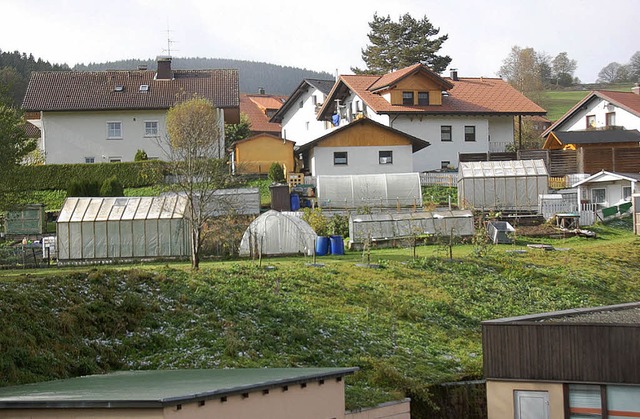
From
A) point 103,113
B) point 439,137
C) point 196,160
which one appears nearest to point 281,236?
point 196,160

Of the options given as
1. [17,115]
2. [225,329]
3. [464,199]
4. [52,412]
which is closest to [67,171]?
[17,115]

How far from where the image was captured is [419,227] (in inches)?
1634

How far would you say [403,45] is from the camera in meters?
88.7

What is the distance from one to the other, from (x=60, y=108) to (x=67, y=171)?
7.38 m

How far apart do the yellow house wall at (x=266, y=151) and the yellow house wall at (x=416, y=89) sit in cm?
742

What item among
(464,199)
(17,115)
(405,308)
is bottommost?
(405,308)

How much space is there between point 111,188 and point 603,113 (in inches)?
1196

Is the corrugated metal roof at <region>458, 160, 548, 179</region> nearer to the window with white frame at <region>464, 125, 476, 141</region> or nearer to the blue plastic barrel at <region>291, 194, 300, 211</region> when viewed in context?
the blue plastic barrel at <region>291, 194, 300, 211</region>

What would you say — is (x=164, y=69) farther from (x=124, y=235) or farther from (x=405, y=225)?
(x=405, y=225)

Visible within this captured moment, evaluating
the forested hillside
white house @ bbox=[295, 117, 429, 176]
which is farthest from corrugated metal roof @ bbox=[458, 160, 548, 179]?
the forested hillside

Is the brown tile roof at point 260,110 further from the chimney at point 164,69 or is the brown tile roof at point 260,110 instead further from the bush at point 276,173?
the bush at point 276,173

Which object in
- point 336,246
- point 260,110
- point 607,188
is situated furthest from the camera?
point 260,110

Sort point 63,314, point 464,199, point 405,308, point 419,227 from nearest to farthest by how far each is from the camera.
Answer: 1. point 63,314
2. point 405,308
3. point 419,227
4. point 464,199

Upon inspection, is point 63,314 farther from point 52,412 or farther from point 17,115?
point 17,115
